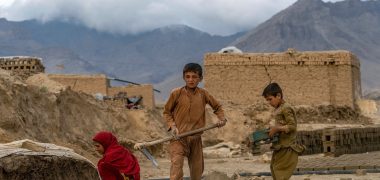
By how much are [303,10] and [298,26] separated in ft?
23.0

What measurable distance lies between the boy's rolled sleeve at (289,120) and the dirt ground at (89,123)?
10.2ft

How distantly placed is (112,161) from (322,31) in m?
128

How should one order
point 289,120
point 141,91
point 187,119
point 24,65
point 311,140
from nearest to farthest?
point 289,120 < point 187,119 < point 311,140 < point 24,65 < point 141,91

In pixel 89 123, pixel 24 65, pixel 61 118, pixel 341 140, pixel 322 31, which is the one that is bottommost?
pixel 341 140

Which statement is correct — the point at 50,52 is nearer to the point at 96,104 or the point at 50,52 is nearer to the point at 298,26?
the point at 298,26

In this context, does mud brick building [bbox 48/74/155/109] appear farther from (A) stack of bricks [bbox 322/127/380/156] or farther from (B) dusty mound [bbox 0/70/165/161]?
(A) stack of bricks [bbox 322/127/380/156]

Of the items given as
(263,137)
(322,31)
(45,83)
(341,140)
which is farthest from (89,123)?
(322,31)

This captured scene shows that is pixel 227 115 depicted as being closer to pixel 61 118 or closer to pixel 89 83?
pixel 89 83

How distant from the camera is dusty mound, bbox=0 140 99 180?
548 cm

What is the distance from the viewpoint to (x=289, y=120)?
7359 mm

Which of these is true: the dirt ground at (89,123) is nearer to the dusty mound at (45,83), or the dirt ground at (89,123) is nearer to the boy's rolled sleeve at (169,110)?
the dusty mound at (45,83)

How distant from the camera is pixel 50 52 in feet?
494

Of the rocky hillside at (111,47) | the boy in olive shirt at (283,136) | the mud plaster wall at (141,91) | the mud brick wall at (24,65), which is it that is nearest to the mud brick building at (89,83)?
the mud plaster wall at (141,91)

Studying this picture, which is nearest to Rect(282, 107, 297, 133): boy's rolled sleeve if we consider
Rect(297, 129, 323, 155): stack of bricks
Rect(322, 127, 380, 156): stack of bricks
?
Rect(322, 127, 380, 156): stack of bricks
